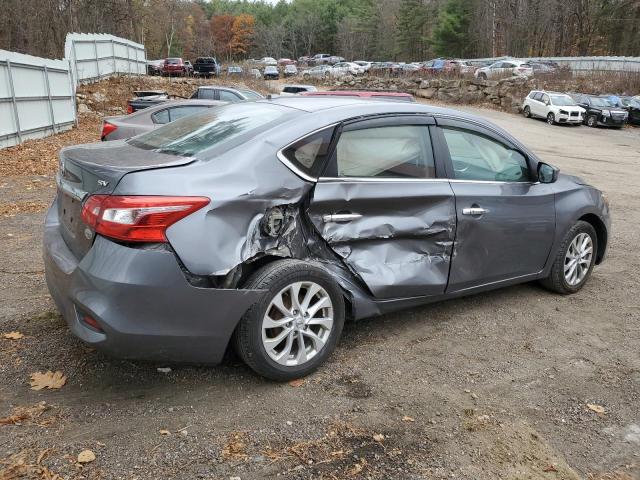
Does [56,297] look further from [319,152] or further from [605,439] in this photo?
[605,439]

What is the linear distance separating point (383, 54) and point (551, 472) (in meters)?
97.9

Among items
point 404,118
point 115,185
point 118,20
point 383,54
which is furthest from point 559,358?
point 383,54

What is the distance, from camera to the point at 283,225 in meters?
3.27

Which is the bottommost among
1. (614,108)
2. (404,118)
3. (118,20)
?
(614,108)

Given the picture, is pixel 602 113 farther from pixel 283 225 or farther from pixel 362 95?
pixel 283 225

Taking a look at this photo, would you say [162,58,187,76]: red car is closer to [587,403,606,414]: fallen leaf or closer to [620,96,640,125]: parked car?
[620,96,640,125]: parked car

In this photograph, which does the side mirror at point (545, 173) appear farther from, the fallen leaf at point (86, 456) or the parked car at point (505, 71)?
the parked car at point (505, 71)

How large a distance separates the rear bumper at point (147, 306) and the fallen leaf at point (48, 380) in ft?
1.36

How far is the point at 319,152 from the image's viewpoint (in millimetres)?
3465

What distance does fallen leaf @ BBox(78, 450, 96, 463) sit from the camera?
256cm

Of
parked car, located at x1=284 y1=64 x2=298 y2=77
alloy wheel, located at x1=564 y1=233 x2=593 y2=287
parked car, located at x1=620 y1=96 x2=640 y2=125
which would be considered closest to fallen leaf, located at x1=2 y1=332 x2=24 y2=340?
alloy wheel, located at x1=564 y1=233 x2=593 y2=287

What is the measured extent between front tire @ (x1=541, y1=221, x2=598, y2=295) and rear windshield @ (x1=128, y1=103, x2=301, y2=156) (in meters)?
2.66

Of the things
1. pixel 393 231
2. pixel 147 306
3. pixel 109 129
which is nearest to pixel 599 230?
pixel 393 231

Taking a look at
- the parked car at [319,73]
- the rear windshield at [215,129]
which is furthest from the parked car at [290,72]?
the rear windshield at [215,129]
